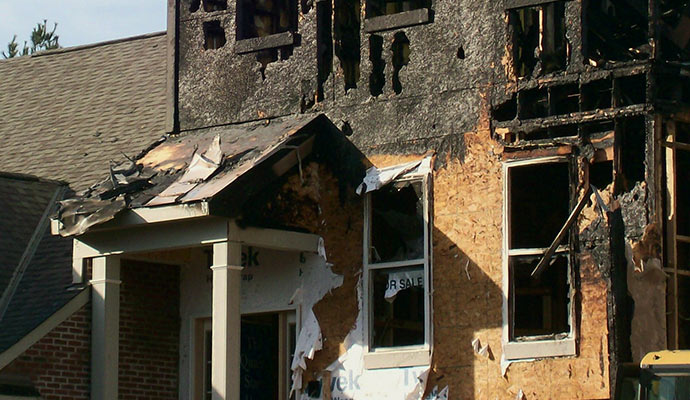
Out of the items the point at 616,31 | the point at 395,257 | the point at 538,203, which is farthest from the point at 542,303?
the point at 616,31

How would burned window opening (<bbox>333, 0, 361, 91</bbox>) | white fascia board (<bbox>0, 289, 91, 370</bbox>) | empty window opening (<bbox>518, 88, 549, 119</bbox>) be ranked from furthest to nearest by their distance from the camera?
1. burned window opening (<bbox>333, 0, 361, 91</bbox>)
2. white fascia board (<bbox>0, 289, 91, 370</bbox>)
3. empty window opening (<bbox>518, 88, 549, 119</bbox>)

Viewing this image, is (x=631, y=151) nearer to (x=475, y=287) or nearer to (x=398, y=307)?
(x=475, y=287)

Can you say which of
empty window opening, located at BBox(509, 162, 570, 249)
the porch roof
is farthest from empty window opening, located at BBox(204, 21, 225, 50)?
empty window opening, located at BBox(509, 162, 570, 249)

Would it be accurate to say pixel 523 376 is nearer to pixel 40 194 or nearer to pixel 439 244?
pixel 439 244

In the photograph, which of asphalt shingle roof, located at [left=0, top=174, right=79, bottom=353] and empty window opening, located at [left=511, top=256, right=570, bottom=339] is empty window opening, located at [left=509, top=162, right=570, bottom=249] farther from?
asphalt shingle roof, located at [left=0, top=174, right=79, bottom=353]

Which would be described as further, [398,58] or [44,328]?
[44,328]

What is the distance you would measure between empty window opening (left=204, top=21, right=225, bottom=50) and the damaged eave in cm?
293

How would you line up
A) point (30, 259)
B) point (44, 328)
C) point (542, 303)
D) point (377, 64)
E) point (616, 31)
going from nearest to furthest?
1. point (616, 31)
2. point (377, 64)
3. point (44, 328)
4. point (542, 303)
5. point (30, 259)

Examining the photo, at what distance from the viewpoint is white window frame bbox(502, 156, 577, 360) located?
15719mm

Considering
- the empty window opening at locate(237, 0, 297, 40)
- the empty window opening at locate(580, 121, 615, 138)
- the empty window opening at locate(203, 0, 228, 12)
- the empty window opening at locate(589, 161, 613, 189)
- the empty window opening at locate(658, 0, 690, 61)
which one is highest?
the empty window opening at locate(203, 0, 228, 12)

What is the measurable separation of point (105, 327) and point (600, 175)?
6098 mm

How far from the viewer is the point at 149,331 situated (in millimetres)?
19078

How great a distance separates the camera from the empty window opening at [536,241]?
16.5 meters

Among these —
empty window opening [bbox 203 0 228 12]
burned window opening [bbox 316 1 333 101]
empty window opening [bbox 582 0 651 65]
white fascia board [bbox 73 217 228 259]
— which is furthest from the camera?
empty window opening [bbox 203 0 228 12]
